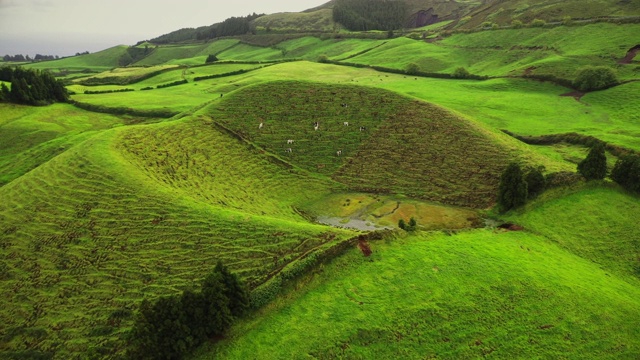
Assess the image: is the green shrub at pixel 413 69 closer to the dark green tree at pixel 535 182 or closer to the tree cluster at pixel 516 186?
the dark green tree at pixel 535 182

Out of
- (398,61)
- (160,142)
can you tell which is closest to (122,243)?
(160,142)

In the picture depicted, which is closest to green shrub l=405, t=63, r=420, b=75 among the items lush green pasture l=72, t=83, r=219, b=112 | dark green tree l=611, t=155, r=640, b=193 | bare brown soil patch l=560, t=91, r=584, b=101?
bare brown soil patch l=560, t=91, r=584, b=101

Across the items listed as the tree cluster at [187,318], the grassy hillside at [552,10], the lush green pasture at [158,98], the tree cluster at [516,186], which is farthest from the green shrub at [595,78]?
the tree cluster at [187,318]

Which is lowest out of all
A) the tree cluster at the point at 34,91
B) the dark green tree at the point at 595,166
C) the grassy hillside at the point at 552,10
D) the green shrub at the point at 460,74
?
the dark green tree at the point at 595,166

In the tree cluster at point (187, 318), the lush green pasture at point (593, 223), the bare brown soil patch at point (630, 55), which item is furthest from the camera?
the bare brown soil patch at point (630, 55)

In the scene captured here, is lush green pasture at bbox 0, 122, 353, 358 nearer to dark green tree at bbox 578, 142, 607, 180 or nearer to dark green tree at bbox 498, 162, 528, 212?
dark green tree at bbox 498, 162, 528, 212

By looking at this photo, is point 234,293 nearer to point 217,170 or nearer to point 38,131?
point 217,170
